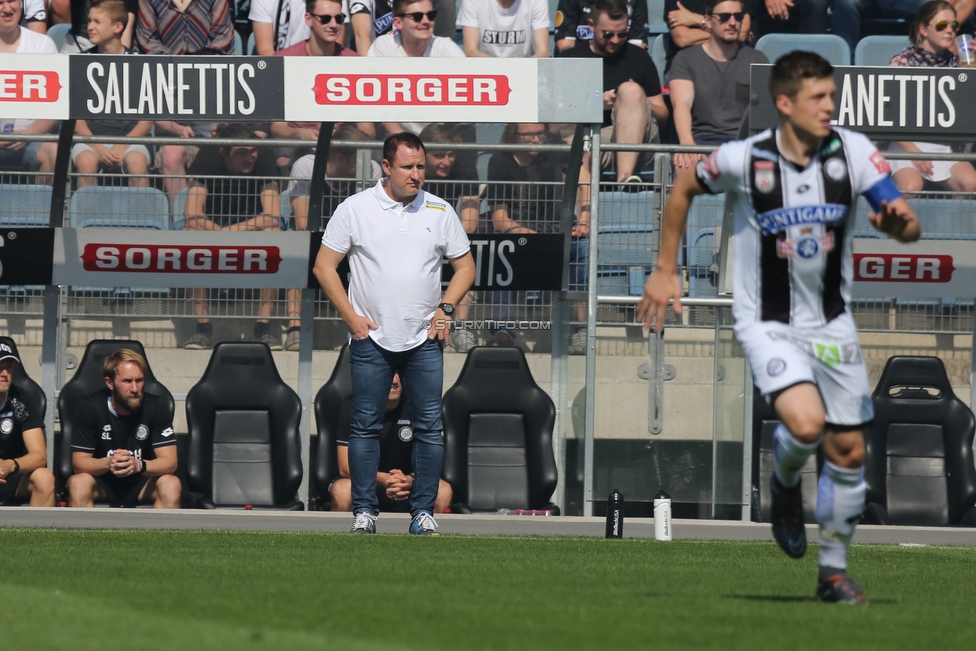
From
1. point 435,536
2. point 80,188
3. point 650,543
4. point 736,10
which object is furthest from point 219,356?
point 736,10

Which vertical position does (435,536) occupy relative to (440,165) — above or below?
below

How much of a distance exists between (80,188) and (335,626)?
7.66 meters

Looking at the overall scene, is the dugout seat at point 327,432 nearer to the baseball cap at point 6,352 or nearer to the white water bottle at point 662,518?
the baseball cap at point 6,352

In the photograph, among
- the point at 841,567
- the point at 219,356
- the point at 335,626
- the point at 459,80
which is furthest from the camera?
the point at 219,356

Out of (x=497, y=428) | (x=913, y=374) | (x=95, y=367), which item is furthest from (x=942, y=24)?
(x=95, y=367)

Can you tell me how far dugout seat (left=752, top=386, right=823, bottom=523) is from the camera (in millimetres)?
10586

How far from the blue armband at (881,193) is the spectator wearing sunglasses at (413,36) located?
8410mm

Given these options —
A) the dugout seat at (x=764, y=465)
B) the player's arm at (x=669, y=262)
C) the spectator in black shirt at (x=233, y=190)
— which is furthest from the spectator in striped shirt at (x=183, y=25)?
the player's arm at (x=669, y=262)

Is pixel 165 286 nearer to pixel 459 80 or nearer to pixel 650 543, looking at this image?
pixel 459 80

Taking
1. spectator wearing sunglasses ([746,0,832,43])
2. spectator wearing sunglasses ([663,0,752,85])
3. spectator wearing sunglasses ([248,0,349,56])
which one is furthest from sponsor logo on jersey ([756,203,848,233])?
spectator wearing sunglasses ([746,0,832,43])

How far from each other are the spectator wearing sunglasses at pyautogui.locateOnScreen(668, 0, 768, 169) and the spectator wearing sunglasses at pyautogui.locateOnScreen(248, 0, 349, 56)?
137 inches

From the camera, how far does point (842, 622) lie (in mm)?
4426

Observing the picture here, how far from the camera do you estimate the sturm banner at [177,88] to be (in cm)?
1010

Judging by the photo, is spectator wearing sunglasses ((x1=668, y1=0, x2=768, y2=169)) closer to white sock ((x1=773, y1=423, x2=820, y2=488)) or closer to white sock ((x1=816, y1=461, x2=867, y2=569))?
white sock ((x1=773, y1=423, x2=820, y2=488))
